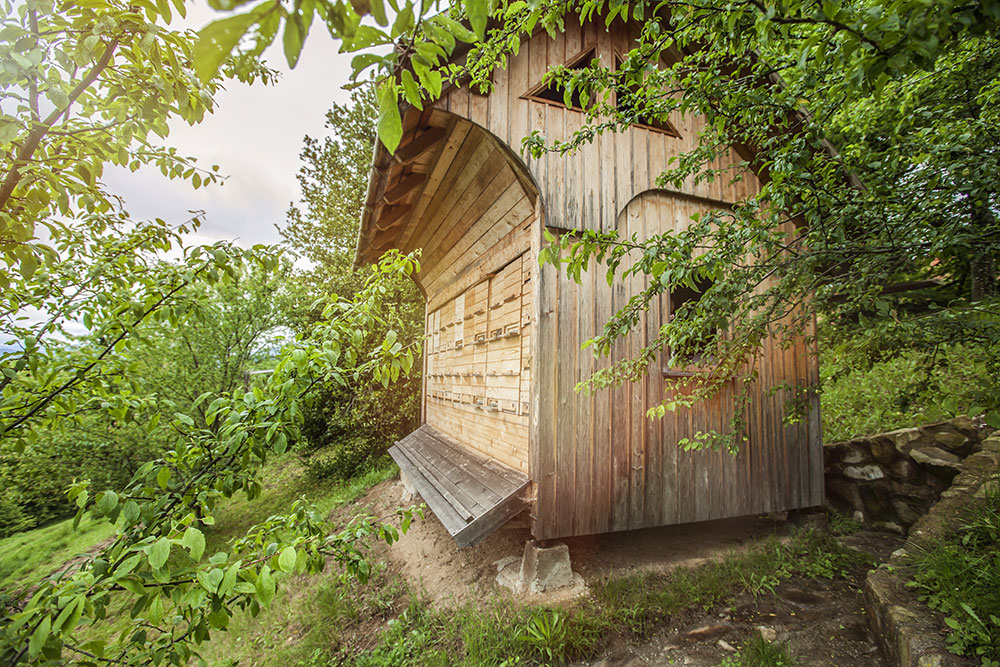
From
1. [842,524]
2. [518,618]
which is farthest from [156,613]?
[842,524]

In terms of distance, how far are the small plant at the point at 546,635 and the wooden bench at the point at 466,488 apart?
2.43ft

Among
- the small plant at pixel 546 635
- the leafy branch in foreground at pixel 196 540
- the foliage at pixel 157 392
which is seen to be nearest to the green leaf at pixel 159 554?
the leafy branch in foreground at pixel 196 540

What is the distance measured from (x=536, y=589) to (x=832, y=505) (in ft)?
13.8

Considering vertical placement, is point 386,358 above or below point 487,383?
above

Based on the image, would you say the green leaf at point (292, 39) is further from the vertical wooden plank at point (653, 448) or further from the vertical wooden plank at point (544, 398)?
the vertical wooden plank at point (653, 448)

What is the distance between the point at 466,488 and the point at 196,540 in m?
3.31

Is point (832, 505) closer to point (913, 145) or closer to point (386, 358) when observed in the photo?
point (913, 145)

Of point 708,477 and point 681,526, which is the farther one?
point 681,526

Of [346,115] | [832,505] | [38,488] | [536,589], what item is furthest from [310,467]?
[346,115]

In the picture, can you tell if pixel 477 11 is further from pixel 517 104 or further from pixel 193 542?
pixel 517 104

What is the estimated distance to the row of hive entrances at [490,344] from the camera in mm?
4246

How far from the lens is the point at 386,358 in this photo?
201 cm

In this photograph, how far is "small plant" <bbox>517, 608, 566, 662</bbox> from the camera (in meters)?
3.01

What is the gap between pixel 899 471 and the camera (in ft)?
15.0
